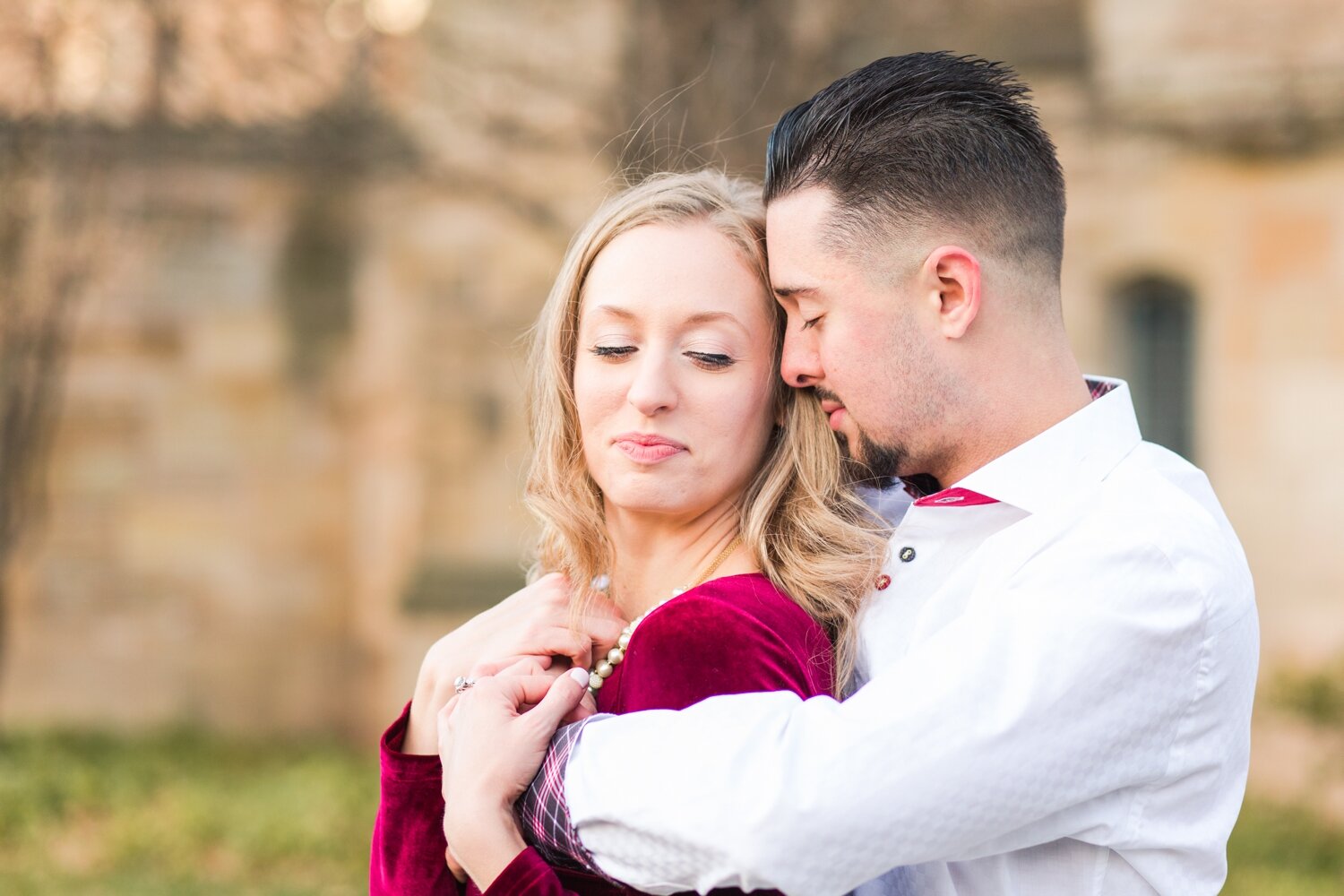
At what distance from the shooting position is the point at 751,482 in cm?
234

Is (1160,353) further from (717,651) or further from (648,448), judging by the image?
(717,651)

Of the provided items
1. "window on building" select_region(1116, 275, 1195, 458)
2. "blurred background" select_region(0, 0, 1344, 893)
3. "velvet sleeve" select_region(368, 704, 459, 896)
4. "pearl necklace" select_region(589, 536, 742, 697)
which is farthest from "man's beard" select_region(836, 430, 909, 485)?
"window on building" select_region(1116, 275, 1195, 458)

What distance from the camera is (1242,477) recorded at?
7973 millimetres

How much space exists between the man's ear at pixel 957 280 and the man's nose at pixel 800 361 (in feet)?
0.68

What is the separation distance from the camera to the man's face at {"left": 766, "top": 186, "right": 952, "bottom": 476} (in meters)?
2.15

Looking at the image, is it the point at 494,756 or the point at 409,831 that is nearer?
the point at 494,756

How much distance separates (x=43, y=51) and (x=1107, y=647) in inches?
315

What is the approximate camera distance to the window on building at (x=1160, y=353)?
8.49m

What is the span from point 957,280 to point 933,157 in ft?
0.67

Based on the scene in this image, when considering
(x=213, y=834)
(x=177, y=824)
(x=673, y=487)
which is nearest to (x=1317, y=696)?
(x=213, y=834)

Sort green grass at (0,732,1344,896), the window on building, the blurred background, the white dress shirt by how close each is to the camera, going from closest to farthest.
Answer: the white dress shirt, green grass at (0,732,1344,896), the blurred background, the window on building

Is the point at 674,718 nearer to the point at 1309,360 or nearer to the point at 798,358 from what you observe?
the point at 798,358

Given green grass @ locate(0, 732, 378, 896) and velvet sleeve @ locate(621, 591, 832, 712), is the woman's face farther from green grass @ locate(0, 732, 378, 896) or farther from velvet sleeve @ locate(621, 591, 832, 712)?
green grass @ locate(0, 732, 378, 896)

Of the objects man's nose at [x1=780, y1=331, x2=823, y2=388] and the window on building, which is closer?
man's nose at [x1=780, y1=331, x2=823, y2=388]
